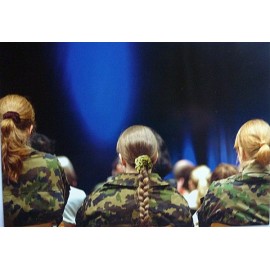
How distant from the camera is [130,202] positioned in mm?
2244

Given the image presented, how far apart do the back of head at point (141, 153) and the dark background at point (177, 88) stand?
2.1 inches

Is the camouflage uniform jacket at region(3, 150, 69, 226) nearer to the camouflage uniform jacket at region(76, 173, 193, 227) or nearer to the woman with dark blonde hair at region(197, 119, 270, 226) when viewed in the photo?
the camouflage uniform jacket at region(76, 173, 193, 227)

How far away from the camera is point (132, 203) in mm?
2242

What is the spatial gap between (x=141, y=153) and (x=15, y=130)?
602 mm

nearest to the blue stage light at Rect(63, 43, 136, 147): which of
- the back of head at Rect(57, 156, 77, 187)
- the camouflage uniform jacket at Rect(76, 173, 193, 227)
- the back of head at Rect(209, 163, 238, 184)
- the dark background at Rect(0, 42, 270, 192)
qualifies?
the dark background at Rect(0, 42, 270, 192)

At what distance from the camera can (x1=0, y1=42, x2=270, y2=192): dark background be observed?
2221mm

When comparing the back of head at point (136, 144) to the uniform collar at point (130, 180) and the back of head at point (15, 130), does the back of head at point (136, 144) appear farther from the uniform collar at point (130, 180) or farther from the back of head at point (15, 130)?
the back of head at point (15, 130)

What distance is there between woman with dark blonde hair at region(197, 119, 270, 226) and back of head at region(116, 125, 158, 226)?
0.32m

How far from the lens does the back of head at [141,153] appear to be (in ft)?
7.35

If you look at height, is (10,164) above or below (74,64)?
below

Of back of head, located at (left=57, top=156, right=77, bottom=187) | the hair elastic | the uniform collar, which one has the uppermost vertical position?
the hair elastic
